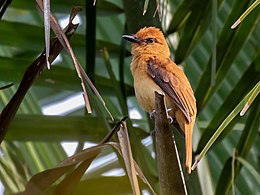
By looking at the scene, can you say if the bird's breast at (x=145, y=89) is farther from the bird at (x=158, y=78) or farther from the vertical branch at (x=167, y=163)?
the vertical branch at (x=167, y=163)

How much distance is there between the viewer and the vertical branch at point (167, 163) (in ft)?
3.55

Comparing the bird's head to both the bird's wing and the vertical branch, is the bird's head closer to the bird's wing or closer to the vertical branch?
the bird's wing

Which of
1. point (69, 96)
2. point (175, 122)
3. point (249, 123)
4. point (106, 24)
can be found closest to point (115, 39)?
point (106, 24)

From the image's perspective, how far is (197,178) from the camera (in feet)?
5.86

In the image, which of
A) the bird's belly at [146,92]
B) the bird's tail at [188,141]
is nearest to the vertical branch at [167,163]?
the bird's tail at [188,141]

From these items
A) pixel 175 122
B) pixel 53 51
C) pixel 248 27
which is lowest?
pixel 175 122

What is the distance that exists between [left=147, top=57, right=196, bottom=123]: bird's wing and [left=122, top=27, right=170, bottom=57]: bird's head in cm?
7

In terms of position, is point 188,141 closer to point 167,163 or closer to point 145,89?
point 145,89

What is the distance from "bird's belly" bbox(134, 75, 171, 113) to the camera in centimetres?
211

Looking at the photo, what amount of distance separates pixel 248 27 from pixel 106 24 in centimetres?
70

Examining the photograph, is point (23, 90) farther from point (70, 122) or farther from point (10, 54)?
point (10, 54)

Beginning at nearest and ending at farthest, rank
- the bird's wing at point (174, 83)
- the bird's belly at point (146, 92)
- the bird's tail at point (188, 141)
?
the bird's tail at point (188, 141), the bird's wing at point (174, 83), the bird's belly at point (146, 92)

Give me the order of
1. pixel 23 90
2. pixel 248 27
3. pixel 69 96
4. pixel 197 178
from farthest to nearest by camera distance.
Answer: pixel 69 96 → pixel 248 27 → pixel 197 178 → pixel 23 90

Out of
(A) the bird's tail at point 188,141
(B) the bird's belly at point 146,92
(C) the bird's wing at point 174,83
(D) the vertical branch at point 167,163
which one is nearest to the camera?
(D) the vertical branch at point 167,163
